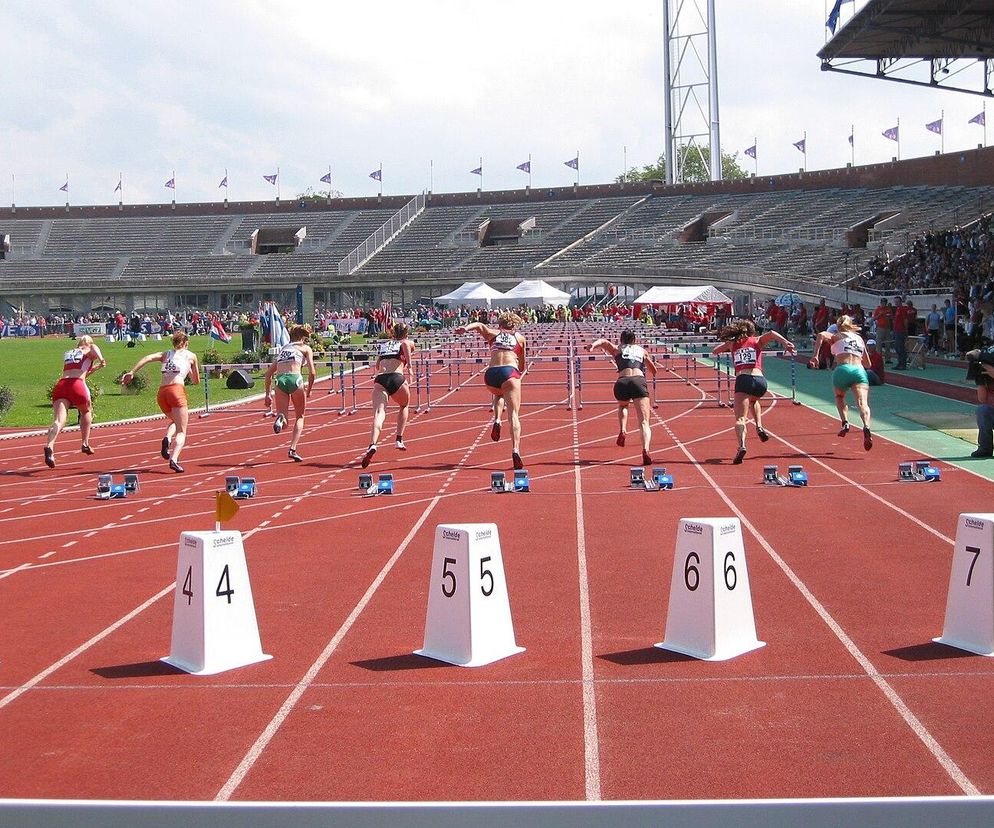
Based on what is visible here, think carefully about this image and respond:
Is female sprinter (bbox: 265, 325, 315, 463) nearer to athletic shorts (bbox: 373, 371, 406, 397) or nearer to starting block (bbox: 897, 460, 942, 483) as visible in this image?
athletic shorts (bbox: 373, 371, 406, 397)

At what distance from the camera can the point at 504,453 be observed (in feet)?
57.8

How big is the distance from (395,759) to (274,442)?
1428cm

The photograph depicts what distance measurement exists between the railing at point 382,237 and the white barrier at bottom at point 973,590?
76121mm

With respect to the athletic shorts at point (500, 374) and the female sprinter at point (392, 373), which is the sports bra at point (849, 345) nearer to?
the athletic shorts at point (500, 374)

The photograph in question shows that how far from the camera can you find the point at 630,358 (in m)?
15.7

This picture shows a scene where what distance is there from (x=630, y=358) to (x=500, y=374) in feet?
5.40

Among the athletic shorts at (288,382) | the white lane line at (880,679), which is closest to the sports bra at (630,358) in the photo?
the athletic shorts at (288,382)

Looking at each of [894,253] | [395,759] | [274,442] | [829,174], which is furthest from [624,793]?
[829,174]

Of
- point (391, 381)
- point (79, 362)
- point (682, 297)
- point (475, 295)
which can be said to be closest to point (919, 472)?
point (391, 381)

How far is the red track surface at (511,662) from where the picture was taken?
548cm

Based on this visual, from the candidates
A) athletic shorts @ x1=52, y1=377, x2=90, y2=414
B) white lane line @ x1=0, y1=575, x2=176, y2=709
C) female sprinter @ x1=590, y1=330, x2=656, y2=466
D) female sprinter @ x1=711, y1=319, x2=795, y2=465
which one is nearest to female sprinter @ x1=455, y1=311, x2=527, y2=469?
female sprinter @ x1=590, y1=330, x2=656, y2=466

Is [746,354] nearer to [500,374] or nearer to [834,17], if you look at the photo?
[500,374]

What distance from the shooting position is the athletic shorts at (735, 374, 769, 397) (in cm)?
1571

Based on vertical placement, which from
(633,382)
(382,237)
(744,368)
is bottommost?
(633,382)
